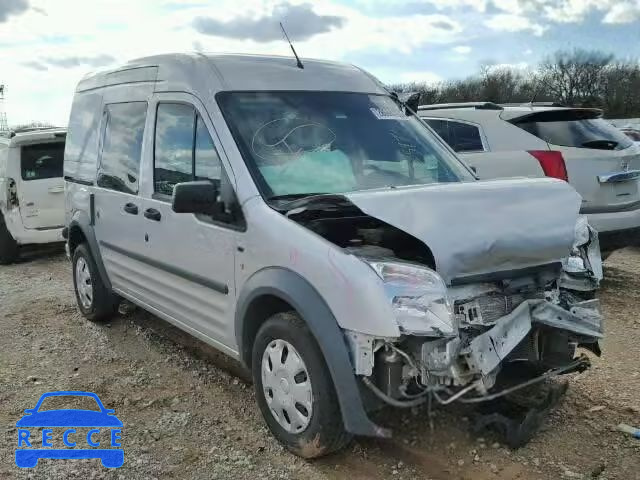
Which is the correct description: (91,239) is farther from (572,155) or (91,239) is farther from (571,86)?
(571,86)

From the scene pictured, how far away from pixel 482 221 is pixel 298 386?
1241mm

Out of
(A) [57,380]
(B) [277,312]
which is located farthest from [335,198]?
(A) [57,380]

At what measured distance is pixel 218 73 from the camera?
411cm

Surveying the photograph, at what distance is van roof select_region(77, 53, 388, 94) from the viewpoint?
412 cm

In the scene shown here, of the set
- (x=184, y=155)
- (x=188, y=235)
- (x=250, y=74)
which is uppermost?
(x=250, y=74)

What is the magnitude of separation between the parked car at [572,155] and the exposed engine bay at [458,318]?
110 inches

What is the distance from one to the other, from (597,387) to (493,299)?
152 cm

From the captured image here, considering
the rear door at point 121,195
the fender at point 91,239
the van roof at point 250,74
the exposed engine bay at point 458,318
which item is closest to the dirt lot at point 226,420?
the exposed engine bay at point 458,318

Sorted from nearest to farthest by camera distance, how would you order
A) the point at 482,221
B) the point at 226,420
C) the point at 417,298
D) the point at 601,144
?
the point at 417,298
the point at 482,221
the point at 226,420
the point at 601,144

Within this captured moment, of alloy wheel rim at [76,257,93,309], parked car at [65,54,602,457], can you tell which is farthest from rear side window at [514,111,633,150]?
alloy wheel rim at [76,257,93,309]

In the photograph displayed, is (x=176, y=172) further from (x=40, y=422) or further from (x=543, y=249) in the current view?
(x=543, y=249)

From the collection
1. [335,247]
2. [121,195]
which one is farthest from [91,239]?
[335,247]

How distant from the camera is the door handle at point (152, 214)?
4.53 m

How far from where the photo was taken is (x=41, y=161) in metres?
9.41
